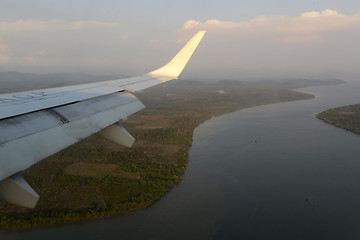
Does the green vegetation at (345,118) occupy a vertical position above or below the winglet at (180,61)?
below

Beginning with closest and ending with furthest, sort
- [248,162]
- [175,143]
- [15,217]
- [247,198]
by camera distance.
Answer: [15,217] → [247,198] → [248,162] → [175,143]

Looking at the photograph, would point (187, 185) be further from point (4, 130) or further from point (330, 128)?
point (330, 128)

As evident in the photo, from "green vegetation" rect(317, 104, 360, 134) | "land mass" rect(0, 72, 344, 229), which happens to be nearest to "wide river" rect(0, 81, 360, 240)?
"land mass" rect(0, 72, 344, 229)

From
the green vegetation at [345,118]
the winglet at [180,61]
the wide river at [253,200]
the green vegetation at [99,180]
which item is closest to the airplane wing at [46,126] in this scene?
the winglet at [180,61]

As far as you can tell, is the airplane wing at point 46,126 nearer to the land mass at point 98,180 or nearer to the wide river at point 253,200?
the wide river at point 253,200

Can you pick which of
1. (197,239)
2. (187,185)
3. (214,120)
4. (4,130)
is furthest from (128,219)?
(214,120)
